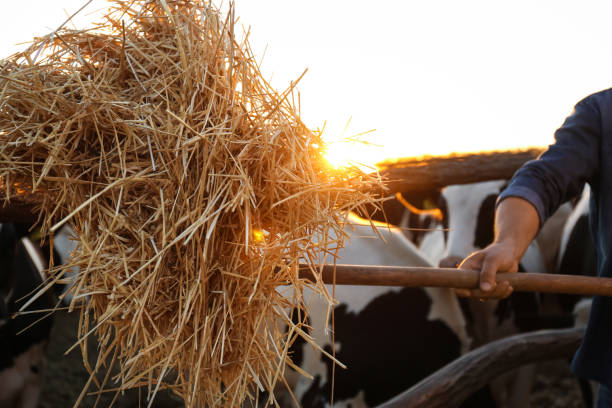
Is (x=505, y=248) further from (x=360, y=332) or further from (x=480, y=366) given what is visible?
(x=360, y=332)

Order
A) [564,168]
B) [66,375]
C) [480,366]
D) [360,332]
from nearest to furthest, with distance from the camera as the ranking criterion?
[564,168], [480,366], [360,332], [66,375]

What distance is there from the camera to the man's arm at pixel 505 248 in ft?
4.31

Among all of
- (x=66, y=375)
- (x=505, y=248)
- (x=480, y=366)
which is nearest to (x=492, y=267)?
(x=505, y=248)

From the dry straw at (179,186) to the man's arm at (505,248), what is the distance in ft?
1.50

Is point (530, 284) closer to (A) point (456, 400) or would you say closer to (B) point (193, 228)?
(A) point (456, 400)

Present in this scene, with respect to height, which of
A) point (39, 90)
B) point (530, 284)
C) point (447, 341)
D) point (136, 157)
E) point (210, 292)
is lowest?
point (447, 341)

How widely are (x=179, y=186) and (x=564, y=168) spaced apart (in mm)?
1141

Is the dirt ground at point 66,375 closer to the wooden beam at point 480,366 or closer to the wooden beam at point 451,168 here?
the wooden beam at point 480,366

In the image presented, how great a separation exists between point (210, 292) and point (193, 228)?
16 centimetres

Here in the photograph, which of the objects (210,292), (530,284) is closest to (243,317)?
(210,292)

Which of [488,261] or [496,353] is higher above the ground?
Answer: [488,261]

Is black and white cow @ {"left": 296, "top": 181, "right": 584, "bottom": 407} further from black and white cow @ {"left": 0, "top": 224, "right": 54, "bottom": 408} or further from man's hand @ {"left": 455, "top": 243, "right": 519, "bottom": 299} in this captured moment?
black and white cow @ {"left": 0, "top": 224, "right": 54, "bottom": 408}

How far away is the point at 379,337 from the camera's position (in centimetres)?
261

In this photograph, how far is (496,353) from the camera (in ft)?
7.08
